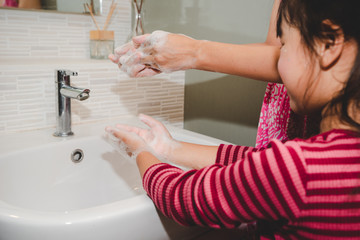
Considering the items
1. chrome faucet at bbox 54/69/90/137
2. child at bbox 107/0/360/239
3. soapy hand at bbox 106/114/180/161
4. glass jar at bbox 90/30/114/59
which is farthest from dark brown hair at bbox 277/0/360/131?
glass jar at bbox 90/30/114/59

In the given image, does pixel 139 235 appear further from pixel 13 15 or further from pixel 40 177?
pixel 13 15

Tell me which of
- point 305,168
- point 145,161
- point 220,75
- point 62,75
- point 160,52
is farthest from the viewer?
point 220,75

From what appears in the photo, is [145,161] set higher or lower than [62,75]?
lower

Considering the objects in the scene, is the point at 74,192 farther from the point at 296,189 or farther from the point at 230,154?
the point at 296,189

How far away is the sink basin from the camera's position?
499 millimetres

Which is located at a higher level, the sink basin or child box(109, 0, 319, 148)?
child box(109, 0, 319, 148)

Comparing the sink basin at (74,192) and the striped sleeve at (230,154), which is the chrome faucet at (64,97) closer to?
the sink basin at (74,192)

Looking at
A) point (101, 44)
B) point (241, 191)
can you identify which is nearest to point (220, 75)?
point (101, 44)

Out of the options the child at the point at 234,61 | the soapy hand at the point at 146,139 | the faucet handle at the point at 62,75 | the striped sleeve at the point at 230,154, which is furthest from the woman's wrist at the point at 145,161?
the faucet handle at the point at 62,75

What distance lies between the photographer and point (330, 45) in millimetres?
457

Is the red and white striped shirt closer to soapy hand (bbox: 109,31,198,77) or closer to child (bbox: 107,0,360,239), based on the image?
child (bbox: 107,0,360,239)

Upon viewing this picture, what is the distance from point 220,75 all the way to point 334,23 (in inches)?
25.0

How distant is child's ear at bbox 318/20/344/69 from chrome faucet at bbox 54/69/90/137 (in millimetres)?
561

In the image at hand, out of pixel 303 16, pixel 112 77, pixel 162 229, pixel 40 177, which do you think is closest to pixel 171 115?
pixel 112 77
